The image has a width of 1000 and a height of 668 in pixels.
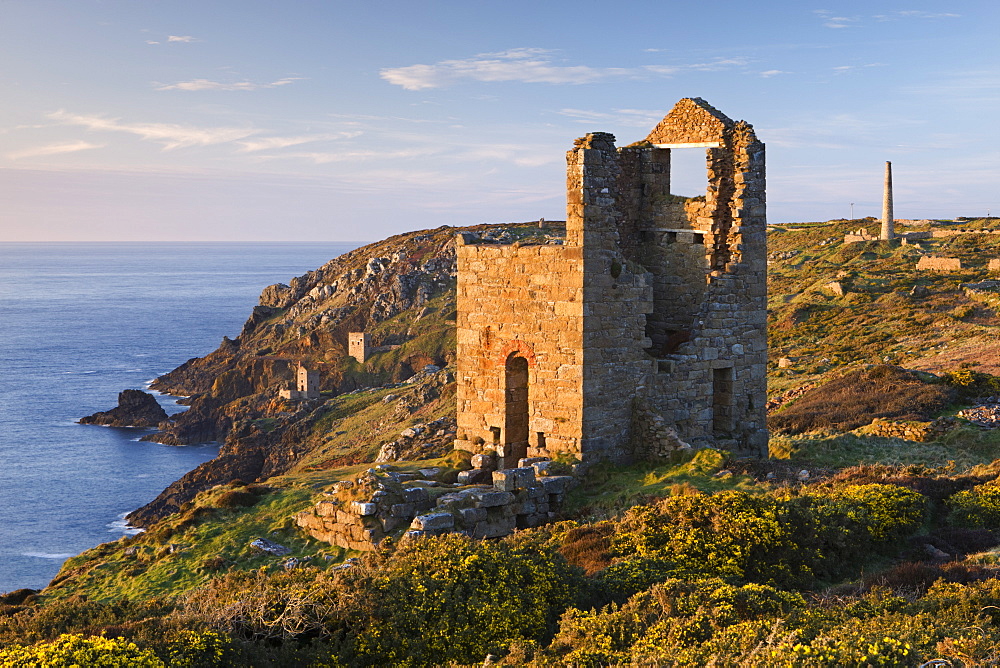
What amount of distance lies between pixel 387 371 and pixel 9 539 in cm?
3659

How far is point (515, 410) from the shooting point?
16.4 m

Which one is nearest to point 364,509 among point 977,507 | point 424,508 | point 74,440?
point 424,508

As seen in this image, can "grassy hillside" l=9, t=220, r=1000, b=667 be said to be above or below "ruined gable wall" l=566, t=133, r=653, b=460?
below

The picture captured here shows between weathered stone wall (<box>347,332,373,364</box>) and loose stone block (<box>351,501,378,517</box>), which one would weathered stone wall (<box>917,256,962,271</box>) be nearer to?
weathered stone wall (<box>347,332,373,364</box>)

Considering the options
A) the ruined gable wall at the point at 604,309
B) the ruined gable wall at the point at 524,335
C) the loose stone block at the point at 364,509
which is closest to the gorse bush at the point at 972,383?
the ruined gable wall at the point at 604,309

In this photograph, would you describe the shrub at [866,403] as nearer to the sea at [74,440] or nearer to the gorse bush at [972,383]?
the gorse bush at [972,383]

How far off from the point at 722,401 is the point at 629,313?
119 inches

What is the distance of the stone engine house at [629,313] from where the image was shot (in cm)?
1511

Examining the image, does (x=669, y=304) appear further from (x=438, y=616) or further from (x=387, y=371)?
(x=387, y=371)

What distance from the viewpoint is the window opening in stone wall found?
663 inches

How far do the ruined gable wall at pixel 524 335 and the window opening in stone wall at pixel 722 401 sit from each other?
3.43m

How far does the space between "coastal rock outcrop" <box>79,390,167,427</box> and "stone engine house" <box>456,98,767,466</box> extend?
71099 millimetres

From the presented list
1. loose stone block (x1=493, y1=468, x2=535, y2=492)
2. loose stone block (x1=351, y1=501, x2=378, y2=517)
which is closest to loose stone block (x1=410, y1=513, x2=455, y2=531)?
loose stone block (x1=351, y1=501, x2=378, y2=517)

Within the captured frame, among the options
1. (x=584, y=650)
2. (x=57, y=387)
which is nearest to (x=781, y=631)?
(x=584, y=650)
